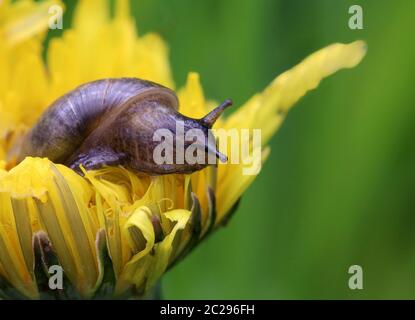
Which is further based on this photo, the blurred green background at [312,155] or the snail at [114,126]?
the blurred green background at [312,155]

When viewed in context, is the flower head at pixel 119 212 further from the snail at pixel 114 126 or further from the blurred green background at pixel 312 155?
the blurred green background at pixel 312 155

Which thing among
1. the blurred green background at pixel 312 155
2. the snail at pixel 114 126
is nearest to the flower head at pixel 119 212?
the snail at pixel 114 126

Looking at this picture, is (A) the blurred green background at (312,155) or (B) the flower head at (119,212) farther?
(A) the blurred green background at (312,155)

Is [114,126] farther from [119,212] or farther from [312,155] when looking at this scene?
[312,155]

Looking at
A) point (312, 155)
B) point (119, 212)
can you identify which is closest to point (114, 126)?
point (119, 212)

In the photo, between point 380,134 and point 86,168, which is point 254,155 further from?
point 380,134

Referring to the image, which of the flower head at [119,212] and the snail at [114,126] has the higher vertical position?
the snail at [114,126]
